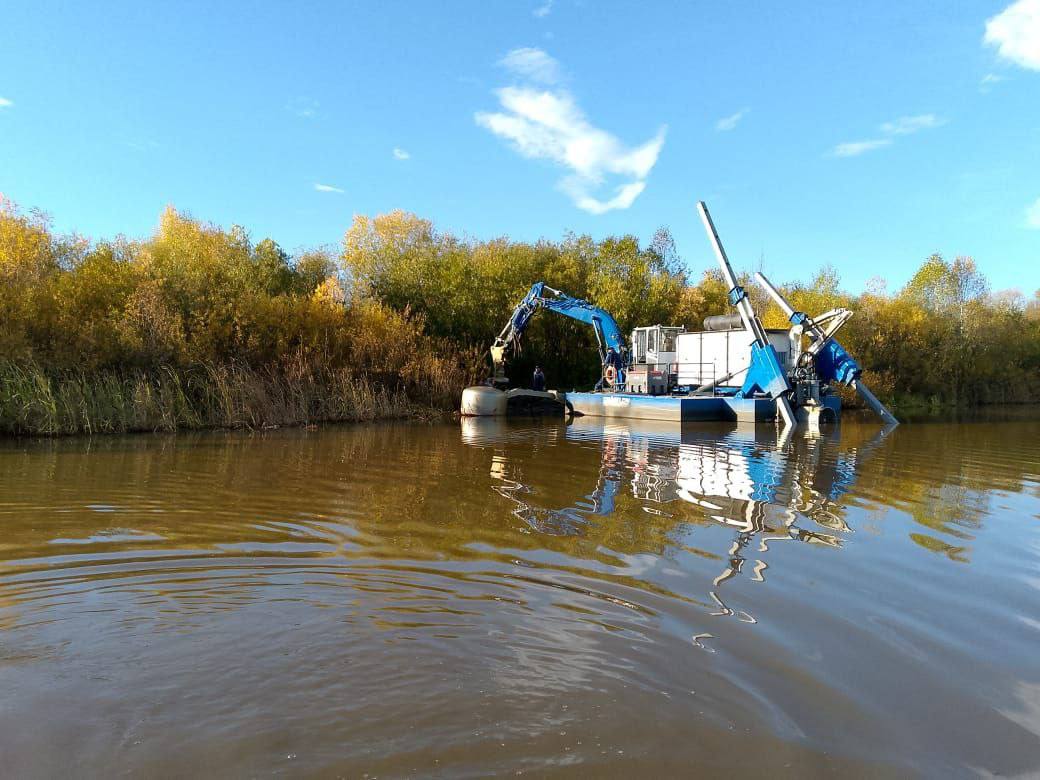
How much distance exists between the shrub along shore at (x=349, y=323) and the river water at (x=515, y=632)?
9.75 metres

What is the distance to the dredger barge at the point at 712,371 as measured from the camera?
19.6m

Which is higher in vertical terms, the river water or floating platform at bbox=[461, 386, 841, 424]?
floating platform at bbox=[461, 386, 841, 424]

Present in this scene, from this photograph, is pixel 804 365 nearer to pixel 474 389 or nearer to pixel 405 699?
pixel 474 389

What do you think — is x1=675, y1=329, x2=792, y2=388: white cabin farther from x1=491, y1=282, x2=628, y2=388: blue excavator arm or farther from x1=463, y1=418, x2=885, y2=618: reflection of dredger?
x1=463, y1=418, x2=885, y2=618: reflection of dredger

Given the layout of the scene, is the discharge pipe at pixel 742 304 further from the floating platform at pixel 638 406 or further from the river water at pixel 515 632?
the river water at pixel 515 632

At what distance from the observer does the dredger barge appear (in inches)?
773

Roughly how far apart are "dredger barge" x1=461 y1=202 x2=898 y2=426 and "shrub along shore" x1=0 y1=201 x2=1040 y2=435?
123 inches

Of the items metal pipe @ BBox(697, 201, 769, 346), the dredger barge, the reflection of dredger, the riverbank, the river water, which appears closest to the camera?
the river water

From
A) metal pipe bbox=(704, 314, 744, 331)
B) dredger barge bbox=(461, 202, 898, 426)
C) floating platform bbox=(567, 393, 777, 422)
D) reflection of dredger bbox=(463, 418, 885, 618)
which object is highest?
metal pipe bbox=(704, 314, 744, 331)

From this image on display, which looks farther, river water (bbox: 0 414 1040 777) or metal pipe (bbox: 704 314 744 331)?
metal pipe (bbox: 704 314 744 331)

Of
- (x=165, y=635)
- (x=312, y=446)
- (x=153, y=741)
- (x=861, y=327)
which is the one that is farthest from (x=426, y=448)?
(x=861, y=327)

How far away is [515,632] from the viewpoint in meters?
3.40

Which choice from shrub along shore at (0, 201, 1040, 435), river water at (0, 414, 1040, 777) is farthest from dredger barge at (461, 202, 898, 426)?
river water at (0, 414, 1040, 777)

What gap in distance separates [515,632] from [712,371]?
68.5 ft
